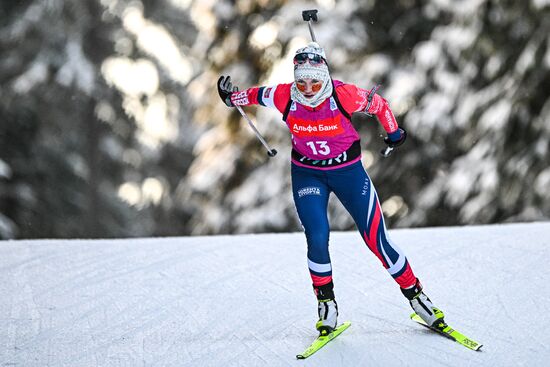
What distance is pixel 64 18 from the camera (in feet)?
43.3

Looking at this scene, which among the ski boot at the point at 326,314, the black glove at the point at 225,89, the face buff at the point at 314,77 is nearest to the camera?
the face buff at the point at 314,77

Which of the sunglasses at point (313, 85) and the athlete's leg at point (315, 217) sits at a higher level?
the sunglasses at point (313, 85)

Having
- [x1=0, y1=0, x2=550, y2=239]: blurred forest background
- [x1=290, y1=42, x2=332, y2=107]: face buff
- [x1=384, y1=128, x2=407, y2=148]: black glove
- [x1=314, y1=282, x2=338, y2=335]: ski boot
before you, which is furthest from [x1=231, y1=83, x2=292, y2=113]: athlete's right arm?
[x1=0, y1=0, x2=550, y2=239]: blurred forest background

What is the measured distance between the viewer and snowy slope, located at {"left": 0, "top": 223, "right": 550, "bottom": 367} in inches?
187

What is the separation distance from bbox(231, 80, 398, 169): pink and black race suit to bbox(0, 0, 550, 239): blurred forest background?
5.89 meters

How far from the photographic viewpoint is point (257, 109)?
10.9 meters

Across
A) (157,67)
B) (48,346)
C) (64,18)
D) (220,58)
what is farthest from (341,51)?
(48,346)

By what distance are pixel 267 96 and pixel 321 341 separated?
156 centimetres

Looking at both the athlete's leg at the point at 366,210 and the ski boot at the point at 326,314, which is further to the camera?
the ski boot at the point at 326,314

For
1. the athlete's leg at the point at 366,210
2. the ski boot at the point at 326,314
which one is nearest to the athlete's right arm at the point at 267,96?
the athlete's leg at the point at 366,210

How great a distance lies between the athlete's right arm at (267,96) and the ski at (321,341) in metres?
1.43

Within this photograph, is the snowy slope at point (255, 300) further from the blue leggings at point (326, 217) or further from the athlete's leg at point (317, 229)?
the blue leggings at point (326, 217)

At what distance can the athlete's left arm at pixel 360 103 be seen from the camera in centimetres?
464

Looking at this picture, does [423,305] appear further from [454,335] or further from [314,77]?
[314,77]
